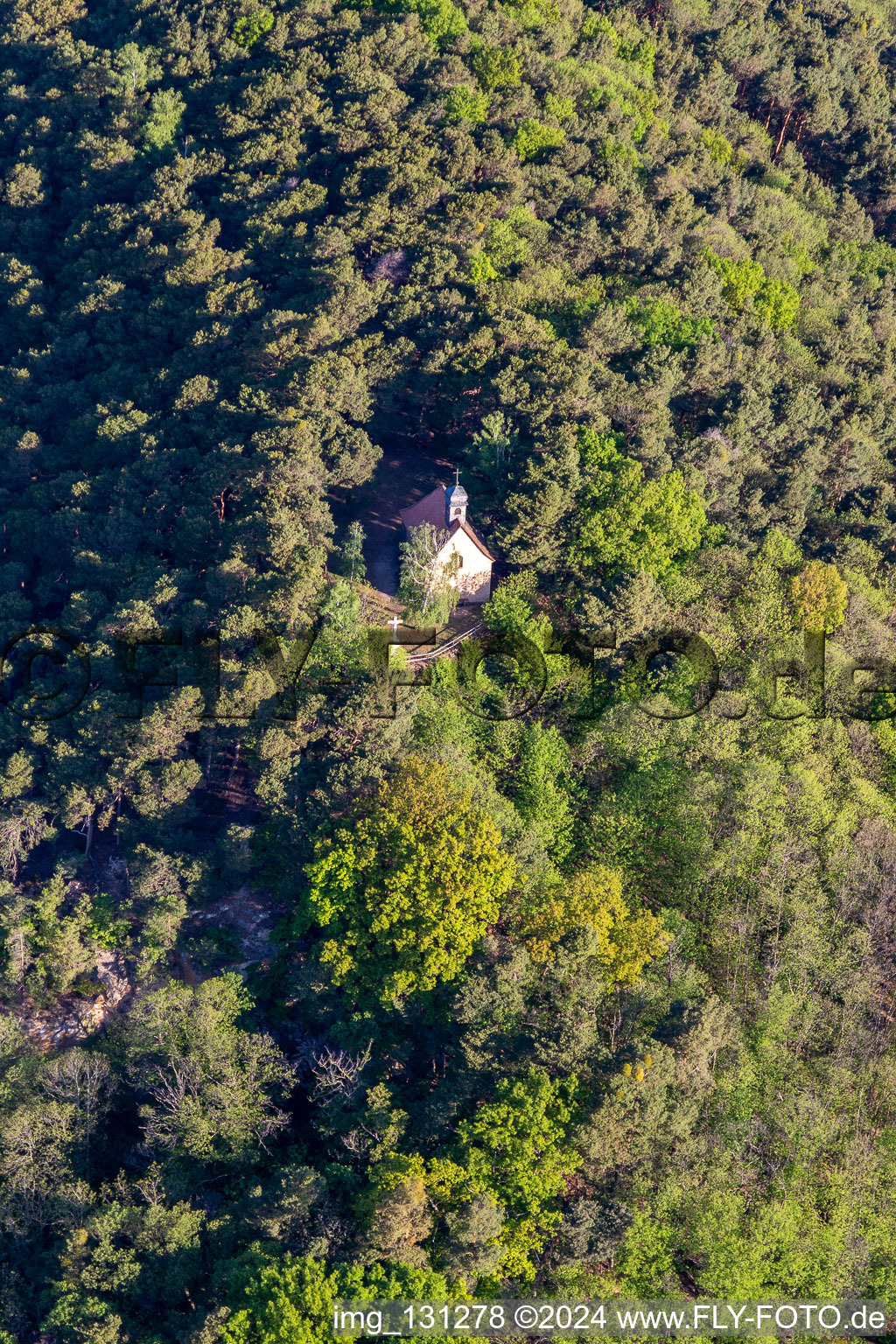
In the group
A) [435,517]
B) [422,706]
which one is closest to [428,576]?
[435,517]

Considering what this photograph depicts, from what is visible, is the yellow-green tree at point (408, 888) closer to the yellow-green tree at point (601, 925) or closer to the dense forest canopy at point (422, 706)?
the dense forest canopy at point (422, 706)

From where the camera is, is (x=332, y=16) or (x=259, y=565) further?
(x=332, y=16)

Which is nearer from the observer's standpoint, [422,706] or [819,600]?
[422,706]

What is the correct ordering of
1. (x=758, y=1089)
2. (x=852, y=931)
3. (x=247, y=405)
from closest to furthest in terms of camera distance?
(x=758, y=1089) < (x=852, y=931) < (x=247, y=405)

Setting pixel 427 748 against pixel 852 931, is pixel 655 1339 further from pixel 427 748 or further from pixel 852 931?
pixel 427 748

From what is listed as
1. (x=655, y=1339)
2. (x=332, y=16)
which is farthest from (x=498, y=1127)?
(x=332, y=16)

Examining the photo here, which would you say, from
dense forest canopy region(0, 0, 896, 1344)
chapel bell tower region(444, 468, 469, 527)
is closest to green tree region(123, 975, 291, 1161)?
dense forest canopy region(0, 0, 896, 1344)

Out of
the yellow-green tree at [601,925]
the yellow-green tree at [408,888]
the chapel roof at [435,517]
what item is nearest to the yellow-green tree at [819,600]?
the chapel roof at [435,517]

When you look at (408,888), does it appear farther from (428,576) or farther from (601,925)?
(428,576)
